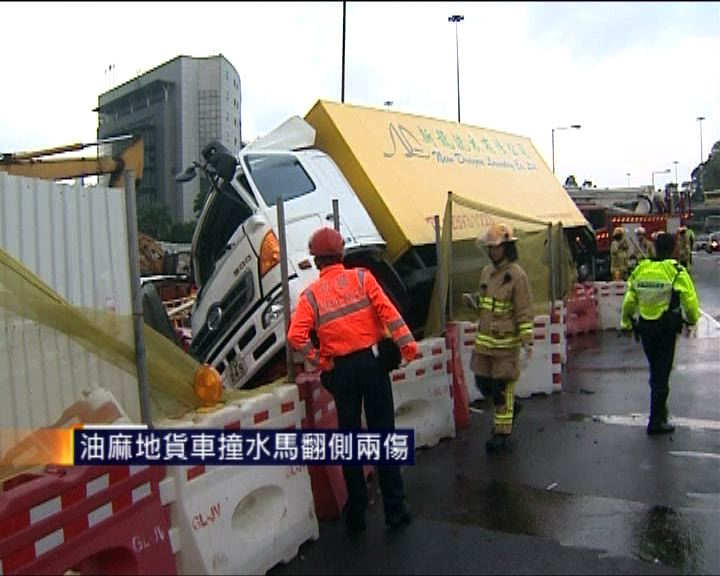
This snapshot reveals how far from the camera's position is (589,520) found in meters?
4.86

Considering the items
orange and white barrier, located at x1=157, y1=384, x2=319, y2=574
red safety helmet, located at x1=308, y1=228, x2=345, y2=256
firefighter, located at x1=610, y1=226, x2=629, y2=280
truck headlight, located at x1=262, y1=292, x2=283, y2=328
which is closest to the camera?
orange and white barrier, located at x1=157, y1=384, x2=319, y2=574

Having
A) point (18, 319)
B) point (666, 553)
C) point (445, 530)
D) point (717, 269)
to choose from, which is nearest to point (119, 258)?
point (18, 319)

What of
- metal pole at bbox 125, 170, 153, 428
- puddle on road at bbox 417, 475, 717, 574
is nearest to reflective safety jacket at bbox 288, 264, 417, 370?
metal pole at bbox 125, 170, 153, 428

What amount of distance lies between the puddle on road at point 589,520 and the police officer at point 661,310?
1864mm

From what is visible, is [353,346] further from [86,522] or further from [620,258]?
[620,258]

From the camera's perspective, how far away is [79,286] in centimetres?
571

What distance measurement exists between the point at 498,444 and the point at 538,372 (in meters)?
2.59

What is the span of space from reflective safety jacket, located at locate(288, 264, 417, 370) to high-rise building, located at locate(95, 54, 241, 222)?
16.0 feet

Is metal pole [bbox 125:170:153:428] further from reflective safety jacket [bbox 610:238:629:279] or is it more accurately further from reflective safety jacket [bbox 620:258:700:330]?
reflective safety jacket [bbox 610:238:629:279]

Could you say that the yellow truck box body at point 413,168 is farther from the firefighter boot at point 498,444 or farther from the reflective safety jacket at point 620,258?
the reflective safety jacket at point 620,258

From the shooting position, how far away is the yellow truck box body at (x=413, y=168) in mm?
9188

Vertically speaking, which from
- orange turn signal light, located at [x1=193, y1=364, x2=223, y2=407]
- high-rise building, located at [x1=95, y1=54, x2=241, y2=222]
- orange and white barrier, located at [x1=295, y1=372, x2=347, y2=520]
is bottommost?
orange and white barrier, located at [x1=295, y1=372, x2=347, y2=520]

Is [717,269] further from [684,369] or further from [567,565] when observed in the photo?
[567,565]

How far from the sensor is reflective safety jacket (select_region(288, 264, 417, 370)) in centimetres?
467
